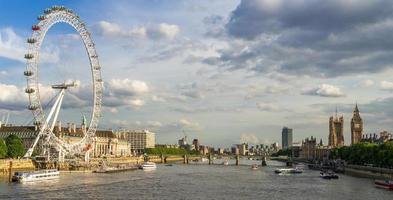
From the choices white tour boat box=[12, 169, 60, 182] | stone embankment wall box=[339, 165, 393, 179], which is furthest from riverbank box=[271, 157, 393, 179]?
white tour boat box=[12, 169, 60, 182]

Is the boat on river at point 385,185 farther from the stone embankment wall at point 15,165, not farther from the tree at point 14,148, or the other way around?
the tree at point 14,148

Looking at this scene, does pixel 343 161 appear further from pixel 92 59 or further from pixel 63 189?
pixel 63 189

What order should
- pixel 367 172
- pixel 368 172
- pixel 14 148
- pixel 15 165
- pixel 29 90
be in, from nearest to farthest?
pixel 29 90 < pixel 15 165 < pixel 368 172 < pixel 367 172 < pixel 14 148

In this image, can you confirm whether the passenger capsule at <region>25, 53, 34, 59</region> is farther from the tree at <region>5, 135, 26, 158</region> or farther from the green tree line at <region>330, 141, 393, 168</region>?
the green tree line at <region>330, 141, 393, 168</region>

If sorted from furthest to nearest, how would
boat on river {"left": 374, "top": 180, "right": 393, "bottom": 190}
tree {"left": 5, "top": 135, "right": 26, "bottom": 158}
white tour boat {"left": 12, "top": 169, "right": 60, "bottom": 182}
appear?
tree {"left": 5, "top": 135, "right": 26, "bottom": 158} → white tour boat {"left": 12, "top": 169, "right": 60, "bottom": 182} → boat on river {"left": 374, "top": 180, "right": 393, "bottom": 190}

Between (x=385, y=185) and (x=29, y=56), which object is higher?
(x=29, y=56)

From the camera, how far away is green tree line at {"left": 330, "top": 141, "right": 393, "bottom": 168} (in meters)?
116

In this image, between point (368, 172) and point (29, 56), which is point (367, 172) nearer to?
point (368, 172)

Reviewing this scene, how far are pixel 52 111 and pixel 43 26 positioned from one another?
2251 cm

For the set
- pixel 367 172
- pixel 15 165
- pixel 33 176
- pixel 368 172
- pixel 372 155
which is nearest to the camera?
pixel 33 176

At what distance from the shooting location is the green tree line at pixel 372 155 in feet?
380

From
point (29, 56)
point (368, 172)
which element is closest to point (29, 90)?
point (29, 56)

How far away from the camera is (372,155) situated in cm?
12744

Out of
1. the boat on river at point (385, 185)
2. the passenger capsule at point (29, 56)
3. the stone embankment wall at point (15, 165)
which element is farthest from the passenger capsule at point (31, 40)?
the boat on river at point (385, 185)
